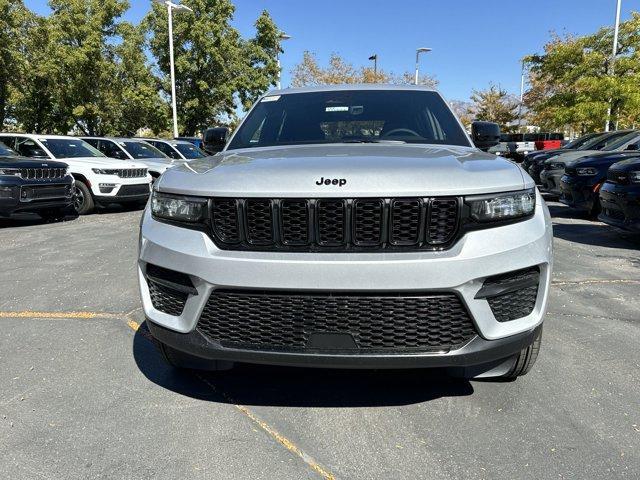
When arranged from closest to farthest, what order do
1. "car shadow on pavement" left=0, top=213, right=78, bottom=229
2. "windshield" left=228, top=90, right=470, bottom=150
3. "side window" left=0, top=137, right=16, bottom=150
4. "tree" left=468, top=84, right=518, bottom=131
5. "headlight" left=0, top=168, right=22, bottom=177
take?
"windshield" left=228, top=90, right=470, bottom=150, "headlight" left=0, top=168, right=22, bottom=177, "car shadow on pavement" left=0, top=213, right=78, bottom=229, "side window" left=0, top=137, right=16, bottom=150, "tree" left=468, top=84, right=518, bottom=131

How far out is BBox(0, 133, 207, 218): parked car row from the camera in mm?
8711

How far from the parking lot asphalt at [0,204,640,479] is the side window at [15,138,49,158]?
7.76 metres

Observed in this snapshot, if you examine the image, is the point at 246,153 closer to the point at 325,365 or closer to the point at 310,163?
the point at 310,163

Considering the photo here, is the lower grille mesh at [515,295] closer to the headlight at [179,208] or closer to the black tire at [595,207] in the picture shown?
the headlight at [179,208]

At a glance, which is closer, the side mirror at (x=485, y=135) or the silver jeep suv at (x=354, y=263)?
the silver jeep suv at (x=354, y=263)

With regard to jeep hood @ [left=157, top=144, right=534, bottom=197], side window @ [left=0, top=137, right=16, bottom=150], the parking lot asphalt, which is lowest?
the parking lot asphalt

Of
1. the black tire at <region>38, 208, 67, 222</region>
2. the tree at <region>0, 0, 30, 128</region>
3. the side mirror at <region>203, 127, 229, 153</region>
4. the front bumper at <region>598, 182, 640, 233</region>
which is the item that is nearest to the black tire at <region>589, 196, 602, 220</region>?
the front bumper at <region>598, 182, 640, 233</region>

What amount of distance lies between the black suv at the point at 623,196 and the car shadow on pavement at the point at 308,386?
4.81 metres

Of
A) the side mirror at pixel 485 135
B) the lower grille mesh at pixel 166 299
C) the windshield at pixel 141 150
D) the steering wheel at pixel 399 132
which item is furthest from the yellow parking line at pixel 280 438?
the windshield at pixel 141 150

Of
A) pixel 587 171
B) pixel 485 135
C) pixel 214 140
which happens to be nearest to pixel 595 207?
pixel 587 171

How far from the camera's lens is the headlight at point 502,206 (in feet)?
7.29

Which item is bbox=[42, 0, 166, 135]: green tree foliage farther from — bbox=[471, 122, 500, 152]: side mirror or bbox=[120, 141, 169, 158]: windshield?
bbox=[471, 122, 500, 152]: side mirror

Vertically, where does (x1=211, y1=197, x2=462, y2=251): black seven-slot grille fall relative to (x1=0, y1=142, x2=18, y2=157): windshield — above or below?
below

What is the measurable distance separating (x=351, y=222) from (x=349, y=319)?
416 mm
